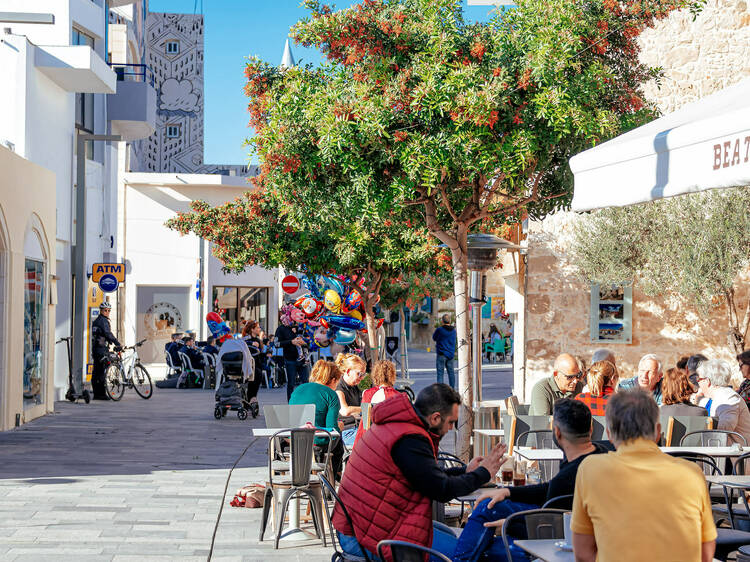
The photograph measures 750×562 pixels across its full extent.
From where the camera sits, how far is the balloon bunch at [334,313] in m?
28.6

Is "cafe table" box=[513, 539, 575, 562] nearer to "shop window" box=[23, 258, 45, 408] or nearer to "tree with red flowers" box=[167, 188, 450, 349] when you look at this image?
"shop window" box=[23, 258, 45, 408]

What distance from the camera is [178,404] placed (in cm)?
2194

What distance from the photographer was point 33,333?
1762 centimetres

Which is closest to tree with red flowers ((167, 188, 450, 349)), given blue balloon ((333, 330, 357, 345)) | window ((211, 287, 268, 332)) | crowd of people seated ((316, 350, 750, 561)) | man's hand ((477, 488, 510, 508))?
blue balloon ((333, 330, 357, 345))

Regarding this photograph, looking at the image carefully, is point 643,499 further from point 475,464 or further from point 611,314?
point 611,314

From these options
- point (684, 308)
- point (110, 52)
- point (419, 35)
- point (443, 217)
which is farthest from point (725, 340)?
point (110, 52)

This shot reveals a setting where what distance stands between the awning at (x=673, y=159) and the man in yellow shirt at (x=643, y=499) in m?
1.64

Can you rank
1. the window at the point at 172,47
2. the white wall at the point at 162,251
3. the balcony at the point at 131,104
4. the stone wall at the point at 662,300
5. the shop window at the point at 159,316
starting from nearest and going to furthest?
the stone wall at the point at 662,300 < the balcony at the point at 131,104 < the shop window at the point at 159,316 < the white wall at the point at 162,251 < the window at the point at 172,47

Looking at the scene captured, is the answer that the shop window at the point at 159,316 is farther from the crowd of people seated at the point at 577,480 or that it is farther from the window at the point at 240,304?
the crowd of people seated at the point at 577,480

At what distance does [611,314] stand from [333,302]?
11088mm

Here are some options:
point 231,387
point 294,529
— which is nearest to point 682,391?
point 294,529

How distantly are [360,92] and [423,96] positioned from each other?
0.63 m

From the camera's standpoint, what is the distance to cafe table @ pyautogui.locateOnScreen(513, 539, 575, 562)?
4.33m

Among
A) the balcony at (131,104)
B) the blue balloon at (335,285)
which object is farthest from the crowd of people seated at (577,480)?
the balcony at (131,104)
